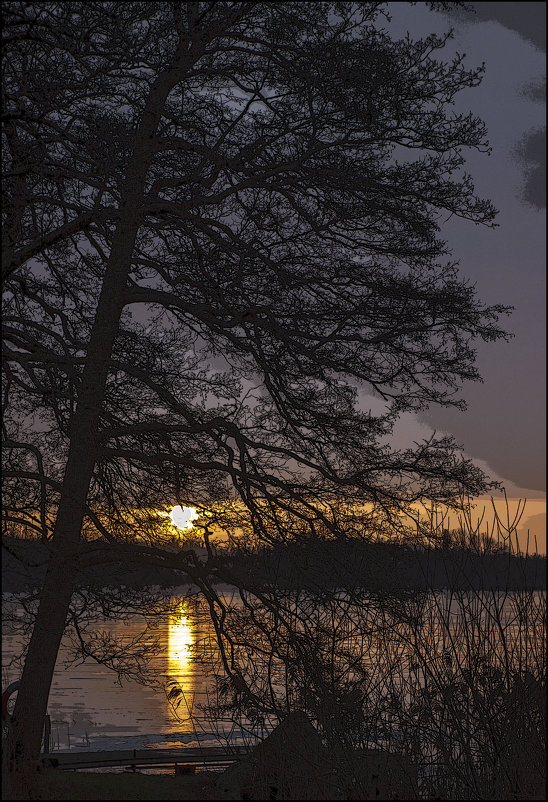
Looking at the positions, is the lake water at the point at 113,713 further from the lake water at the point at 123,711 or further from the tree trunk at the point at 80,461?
the tree trunk at the point at 80,461

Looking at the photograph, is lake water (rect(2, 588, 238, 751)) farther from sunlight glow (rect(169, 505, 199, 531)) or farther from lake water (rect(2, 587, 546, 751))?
sunlight glow (rect(169, 505, 199, 531))

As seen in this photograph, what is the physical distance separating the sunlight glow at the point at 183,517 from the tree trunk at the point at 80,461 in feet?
4.22

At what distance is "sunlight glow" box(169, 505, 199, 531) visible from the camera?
1057cm

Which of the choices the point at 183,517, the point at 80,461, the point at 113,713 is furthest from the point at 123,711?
the point at 80,461

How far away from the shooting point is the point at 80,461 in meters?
9.83

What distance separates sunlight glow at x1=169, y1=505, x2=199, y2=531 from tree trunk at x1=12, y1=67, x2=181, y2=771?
1286mm

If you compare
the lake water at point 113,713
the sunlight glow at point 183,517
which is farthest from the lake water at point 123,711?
the sunlight glow at point 183,517

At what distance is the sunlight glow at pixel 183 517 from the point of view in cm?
1057

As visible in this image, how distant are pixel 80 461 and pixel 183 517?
1586 millimetres

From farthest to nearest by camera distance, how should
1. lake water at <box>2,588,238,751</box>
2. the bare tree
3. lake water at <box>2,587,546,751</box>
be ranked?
lake water at <box>2,588,238,751</box>
lake water at <box>2,587,546,751</box>
the bare tree

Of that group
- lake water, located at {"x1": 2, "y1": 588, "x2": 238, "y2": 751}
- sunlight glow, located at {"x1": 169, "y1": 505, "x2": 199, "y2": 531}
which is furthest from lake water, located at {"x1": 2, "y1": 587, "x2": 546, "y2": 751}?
sunlight glow, located at {"x1": 169, "y1": 505, "x2": 199, "y2": 531}

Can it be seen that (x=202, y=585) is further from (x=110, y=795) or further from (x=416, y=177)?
(x=416, y=177)

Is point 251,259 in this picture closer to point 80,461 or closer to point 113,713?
point 80,461

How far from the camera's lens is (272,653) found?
9.03 m
